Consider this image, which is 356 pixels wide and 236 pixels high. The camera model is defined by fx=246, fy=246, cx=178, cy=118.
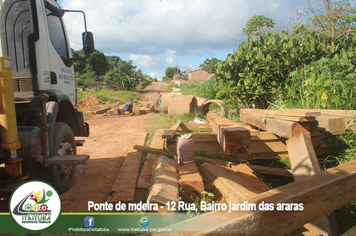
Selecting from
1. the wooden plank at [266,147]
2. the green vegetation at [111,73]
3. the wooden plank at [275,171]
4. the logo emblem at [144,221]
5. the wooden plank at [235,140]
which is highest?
the green vegetation at [111,73]

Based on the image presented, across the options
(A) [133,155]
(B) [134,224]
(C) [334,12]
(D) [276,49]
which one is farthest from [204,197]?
(C) [334,12]

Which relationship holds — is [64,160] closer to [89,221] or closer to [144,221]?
[89,221]

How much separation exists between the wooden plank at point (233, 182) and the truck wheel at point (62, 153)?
5.95ft

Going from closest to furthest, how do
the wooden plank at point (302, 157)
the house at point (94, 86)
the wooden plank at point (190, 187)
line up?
the wooden plank at point (302, 157)
the wooden plank at point (190, 187)
the house at point (94, 86)

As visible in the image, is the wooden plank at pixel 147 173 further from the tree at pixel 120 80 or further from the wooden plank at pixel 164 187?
the tree at pixel 120 80

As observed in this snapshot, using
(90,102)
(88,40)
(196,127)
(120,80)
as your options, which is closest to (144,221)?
(88,40)

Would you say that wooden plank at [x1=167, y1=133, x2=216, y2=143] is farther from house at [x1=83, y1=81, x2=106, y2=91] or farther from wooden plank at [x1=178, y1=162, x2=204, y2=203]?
house at [x1=83, y1=81, x2=106, y2=91]

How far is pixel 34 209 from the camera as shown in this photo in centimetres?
223

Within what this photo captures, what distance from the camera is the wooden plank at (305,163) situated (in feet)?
6.78

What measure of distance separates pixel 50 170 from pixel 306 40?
621cm

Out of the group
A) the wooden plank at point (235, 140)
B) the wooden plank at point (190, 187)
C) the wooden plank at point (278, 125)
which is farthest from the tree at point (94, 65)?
the wooden plank at point (190, 187)

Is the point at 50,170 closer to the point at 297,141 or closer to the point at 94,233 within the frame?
the point at 94,233

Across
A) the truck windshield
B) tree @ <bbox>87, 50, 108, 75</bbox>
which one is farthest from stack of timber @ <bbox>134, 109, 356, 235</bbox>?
tree @ <bbox>87, 50, 108, 75</bbox>

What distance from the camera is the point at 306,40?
609cm
